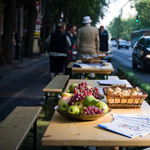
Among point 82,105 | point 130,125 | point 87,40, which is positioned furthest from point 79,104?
point 87,40

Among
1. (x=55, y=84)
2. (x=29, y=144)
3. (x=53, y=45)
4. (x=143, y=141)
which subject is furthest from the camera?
(x=53, y=45)

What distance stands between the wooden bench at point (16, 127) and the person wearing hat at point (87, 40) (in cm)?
452

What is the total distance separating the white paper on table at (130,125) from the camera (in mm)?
2238

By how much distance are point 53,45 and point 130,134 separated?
624 cm

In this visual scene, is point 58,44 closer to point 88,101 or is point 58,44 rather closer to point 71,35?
point 71,35

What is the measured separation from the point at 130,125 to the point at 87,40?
6.28 m

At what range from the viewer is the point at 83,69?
640 cm

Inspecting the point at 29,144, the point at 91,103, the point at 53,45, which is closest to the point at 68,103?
the point at 91,103

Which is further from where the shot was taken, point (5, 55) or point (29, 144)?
point (5, 55)

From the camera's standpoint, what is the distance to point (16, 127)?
3404 mm

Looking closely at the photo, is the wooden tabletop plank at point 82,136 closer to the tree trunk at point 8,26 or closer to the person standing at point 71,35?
the person standing at point 71,35

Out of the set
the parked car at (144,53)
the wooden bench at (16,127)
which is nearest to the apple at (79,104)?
the wooden bench at (16,127)

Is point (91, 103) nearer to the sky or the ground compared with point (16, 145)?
nearer to the sky

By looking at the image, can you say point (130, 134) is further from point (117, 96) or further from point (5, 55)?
point (5, 55)
